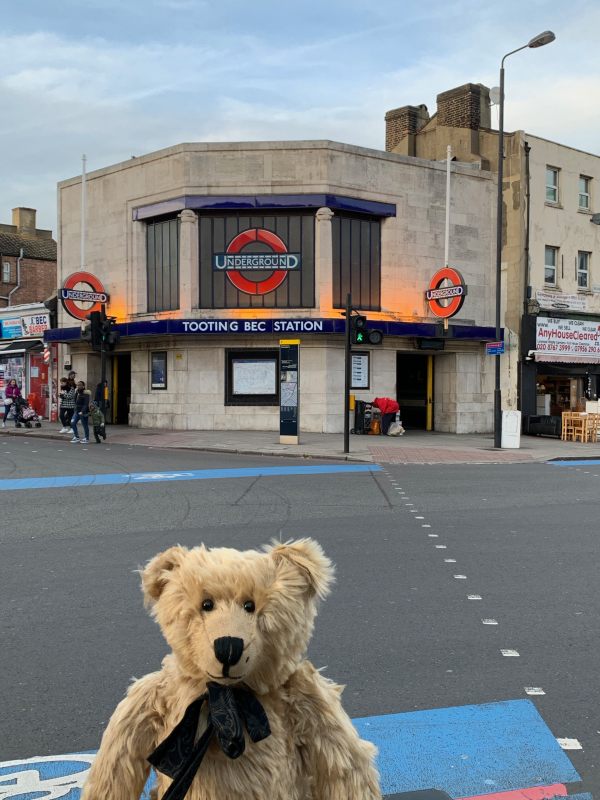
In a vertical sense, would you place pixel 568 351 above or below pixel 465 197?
below

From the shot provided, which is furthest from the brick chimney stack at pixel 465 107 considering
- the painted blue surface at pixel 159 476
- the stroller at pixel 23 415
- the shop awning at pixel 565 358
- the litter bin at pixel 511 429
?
the stroller at pixel 23 415

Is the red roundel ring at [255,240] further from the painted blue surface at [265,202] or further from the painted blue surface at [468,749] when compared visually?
the painted blue surface at [468,749]

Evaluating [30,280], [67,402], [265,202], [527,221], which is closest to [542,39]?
[527,221]

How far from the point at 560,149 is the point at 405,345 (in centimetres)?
1047

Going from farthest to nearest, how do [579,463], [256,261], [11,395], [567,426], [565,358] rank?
[565,358] → [11,395] → [256,261] → [567,426] → [579,463]

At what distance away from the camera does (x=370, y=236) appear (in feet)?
80.0

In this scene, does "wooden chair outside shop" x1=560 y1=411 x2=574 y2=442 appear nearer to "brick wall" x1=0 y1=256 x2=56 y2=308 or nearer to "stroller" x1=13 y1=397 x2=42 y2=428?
"stroller" x1=13 y1=397 x2=42 y2=428

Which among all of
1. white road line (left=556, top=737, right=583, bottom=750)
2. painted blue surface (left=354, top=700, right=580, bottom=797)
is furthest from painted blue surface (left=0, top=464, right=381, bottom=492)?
white road line (left=556, top=737, right=583, bottom=750)

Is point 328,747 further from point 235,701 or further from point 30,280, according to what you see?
point 30,280

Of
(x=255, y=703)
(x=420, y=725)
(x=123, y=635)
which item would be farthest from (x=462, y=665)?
(x=255, y=703)

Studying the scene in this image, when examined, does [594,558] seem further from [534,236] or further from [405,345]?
[534,236]

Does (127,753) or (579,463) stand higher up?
(127,753)

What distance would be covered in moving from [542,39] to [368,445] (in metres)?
12.2

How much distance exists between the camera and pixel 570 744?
3.15 metres
